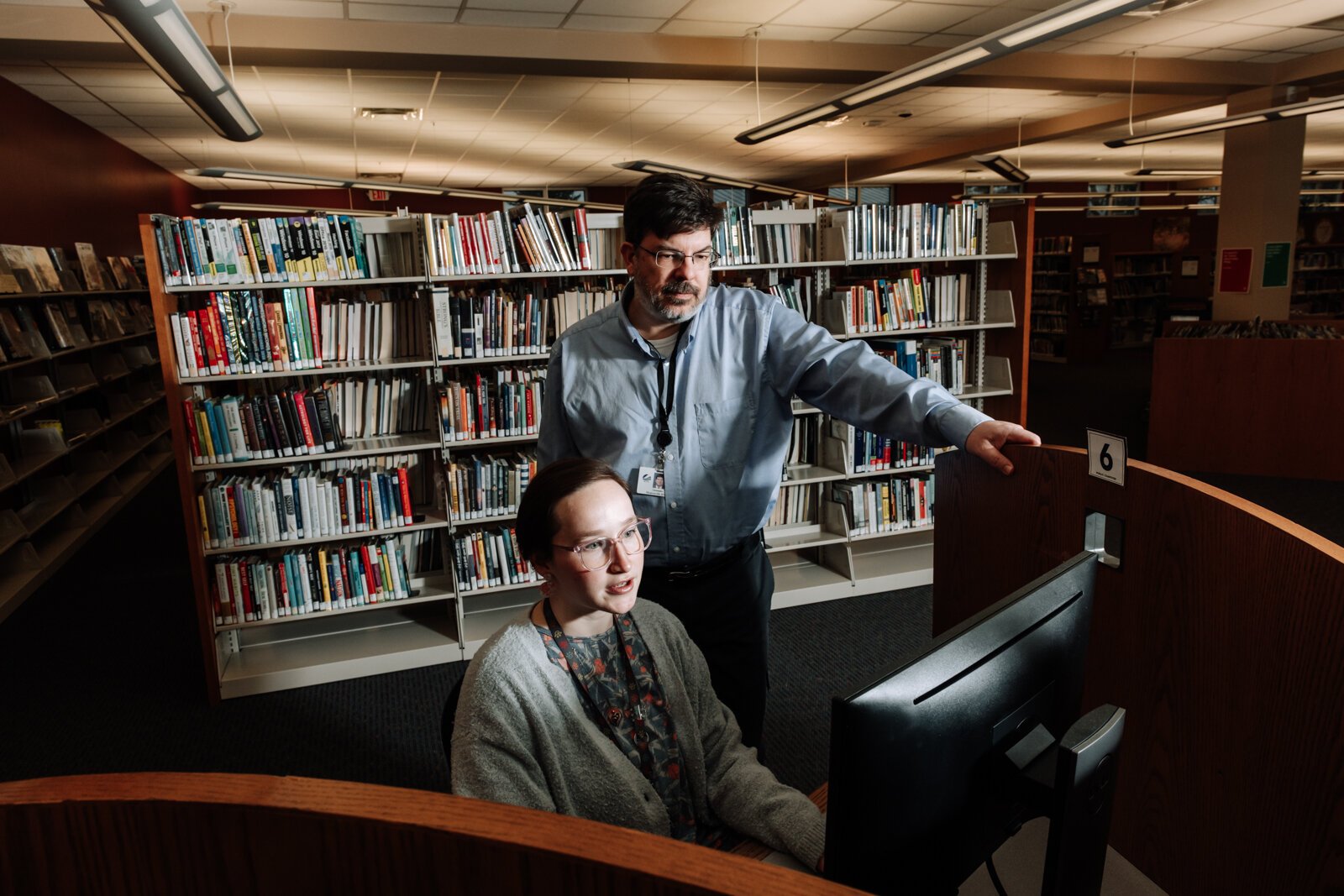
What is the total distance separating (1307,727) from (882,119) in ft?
28.1

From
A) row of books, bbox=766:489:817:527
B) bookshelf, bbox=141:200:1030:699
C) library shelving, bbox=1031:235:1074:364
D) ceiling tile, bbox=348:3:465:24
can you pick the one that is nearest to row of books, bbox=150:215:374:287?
bookshelf, bbox=141:200:1030:699

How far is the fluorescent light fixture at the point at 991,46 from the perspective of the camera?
10.5 feet

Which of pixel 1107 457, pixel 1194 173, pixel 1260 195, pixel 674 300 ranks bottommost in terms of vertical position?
pixel 1107 457

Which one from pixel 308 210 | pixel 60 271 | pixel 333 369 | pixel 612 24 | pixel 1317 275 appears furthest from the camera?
pixel 1317 275

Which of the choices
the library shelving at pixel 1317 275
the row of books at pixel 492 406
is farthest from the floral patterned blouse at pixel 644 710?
the library shelving at pixel 1317 275

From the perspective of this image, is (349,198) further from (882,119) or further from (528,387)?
(528,387)

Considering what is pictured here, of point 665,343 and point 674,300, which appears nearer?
point 674,300

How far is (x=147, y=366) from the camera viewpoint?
318 inches

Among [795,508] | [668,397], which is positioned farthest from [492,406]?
[668,397]

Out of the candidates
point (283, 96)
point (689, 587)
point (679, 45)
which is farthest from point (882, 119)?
point (689, 587)

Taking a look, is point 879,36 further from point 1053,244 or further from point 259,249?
point 1053,244

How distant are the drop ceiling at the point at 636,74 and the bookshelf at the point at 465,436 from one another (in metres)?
1.74

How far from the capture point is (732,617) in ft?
6.26

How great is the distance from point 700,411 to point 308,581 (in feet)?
7.50
